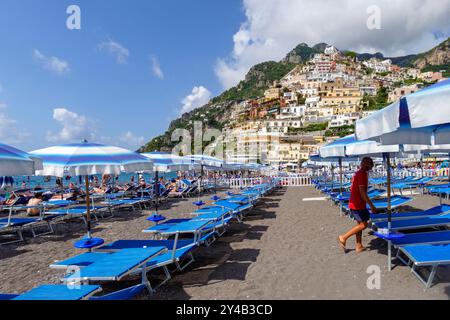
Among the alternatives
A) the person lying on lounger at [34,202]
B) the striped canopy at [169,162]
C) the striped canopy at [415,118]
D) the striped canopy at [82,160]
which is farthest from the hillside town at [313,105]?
the striped canopy at [415,118]

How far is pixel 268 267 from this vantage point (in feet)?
16.3

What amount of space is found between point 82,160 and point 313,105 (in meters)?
127

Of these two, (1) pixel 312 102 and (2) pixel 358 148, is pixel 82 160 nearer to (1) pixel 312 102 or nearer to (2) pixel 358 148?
(2) pixel 358 148

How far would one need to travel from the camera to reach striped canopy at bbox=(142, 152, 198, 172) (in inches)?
419

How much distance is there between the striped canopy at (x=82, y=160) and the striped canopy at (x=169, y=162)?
4.32 metres

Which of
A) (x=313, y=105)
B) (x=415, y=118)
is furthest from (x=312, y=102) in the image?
(x=415, y=118)

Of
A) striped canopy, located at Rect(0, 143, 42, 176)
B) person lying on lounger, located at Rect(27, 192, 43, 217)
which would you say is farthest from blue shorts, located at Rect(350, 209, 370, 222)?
person lying on lounger, located at Rect(27, 192, 43, 217)

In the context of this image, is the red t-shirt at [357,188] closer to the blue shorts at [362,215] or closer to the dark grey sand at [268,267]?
the blue shorts at [362,215]

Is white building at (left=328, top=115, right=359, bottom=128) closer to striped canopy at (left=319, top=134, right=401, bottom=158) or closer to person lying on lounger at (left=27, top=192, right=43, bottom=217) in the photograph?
striped canopy at (left=319, top=134, right=401, bottom=158)

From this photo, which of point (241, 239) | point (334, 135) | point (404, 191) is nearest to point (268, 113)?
point (334, 135)

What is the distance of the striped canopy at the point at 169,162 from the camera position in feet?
34.9

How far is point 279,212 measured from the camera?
10.7 m

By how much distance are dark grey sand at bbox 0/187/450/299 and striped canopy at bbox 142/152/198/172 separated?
8.78ft

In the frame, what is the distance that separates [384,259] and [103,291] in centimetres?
413
